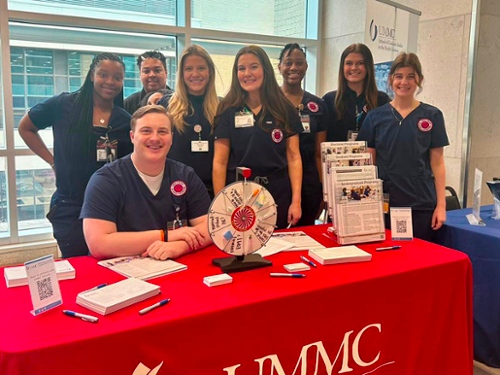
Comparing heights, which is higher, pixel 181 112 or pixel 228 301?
pixel 181 112

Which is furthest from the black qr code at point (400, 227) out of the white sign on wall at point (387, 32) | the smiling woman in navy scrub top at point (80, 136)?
the white sign on wall at point (387, 32)

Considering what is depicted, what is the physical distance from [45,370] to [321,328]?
2.65ft

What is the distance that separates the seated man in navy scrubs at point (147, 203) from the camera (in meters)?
1.75

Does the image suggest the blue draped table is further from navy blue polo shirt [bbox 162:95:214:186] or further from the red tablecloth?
navy blue polo shirt [bbox 162:95:214:186]

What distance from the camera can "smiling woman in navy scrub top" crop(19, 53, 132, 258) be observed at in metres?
2.46

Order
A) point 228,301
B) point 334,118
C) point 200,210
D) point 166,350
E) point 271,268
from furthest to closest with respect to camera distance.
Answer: point 334,118, point 200,210, point 271,268, point 228,301, point 166,350

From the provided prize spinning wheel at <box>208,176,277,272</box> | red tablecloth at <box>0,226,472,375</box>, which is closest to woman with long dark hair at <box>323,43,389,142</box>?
red tablecloth at <box>0,226,472,375</box>

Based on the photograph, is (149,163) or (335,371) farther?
(149,163)

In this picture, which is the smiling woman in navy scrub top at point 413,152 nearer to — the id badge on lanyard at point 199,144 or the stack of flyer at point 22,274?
the id badge on lanyard at point 199,144

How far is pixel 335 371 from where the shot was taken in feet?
5.05

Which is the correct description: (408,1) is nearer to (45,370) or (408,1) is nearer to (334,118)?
(334,118)

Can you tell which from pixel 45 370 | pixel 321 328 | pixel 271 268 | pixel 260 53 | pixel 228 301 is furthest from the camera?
pixel 260 53

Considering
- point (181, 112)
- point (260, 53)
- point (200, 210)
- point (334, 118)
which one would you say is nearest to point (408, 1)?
point (334, 118)

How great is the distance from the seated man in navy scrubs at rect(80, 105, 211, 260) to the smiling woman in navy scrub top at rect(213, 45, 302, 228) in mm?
531
